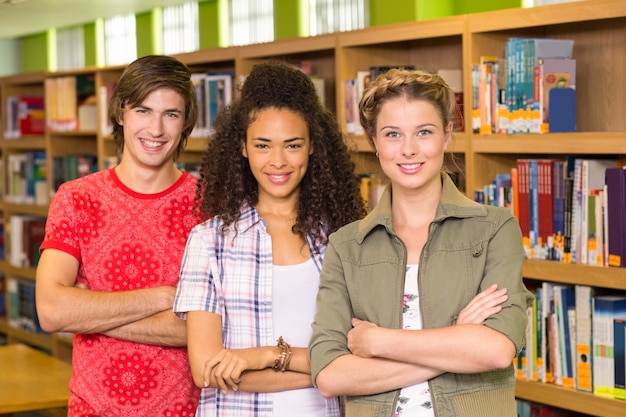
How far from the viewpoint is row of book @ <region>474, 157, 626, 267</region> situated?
3.16 meters

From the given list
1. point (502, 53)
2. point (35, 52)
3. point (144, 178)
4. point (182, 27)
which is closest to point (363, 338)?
point (144, 178)

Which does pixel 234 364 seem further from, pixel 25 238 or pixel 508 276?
pixel 25 238

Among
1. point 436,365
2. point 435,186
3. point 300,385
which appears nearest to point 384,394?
point 436,365

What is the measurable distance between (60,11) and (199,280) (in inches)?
313

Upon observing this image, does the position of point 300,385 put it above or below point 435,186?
below

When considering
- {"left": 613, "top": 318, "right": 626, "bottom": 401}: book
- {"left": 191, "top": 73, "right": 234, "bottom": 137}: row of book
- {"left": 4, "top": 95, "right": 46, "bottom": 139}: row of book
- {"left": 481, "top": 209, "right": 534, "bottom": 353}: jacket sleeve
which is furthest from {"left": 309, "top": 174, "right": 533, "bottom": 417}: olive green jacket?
{"left": 4, "top": 95, "right": 46, "bottom": 139}: row of book

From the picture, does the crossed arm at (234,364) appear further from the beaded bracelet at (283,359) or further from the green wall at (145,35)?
the green wall at (145,35)

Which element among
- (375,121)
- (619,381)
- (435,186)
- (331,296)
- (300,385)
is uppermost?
(375,121)

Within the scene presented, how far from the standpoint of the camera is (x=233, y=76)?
16.8 feet

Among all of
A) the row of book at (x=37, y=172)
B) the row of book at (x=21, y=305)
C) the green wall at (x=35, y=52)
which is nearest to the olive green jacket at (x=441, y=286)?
the row of book at (x=37, y=172)

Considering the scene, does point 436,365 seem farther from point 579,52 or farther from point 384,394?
point 579,52

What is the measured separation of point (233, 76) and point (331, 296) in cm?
326

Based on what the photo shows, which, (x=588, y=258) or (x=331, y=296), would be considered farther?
(x=588, y=258)

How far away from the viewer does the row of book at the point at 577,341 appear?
322cm
